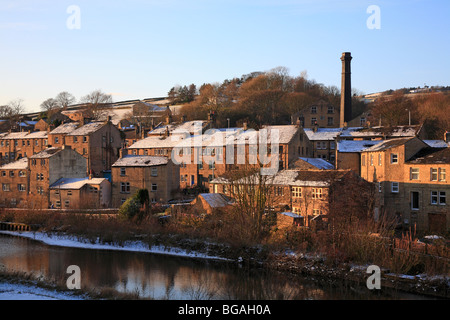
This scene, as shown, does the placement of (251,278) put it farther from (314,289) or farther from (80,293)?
(80,293)

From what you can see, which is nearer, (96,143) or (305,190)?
(305,190)

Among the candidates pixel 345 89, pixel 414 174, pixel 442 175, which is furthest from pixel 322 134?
pixel 442 175

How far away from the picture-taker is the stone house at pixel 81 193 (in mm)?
46438

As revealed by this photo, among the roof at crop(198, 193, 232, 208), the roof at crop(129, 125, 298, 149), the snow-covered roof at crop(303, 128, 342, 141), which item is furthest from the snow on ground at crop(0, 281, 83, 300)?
the snow-covered roof at crop(303, 128, 342, 141)

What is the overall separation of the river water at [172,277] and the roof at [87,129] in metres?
24.8

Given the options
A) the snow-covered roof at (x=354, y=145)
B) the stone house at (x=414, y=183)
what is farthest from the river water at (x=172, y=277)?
the snow-covered roof at (x=354, y=145)

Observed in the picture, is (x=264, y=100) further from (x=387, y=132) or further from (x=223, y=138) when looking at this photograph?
(x=387, y=132)

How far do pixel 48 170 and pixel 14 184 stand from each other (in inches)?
238

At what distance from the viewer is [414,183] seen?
34719 mm

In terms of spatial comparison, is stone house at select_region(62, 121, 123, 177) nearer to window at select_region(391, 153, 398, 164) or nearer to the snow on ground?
the snow on ground

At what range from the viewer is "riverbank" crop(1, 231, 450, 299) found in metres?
25.0

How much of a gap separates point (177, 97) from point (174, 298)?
278 feet

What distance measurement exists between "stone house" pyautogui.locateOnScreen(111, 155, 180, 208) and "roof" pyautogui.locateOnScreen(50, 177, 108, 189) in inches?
73.3

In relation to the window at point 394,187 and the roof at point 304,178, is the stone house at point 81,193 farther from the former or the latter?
the window at point 394,187
